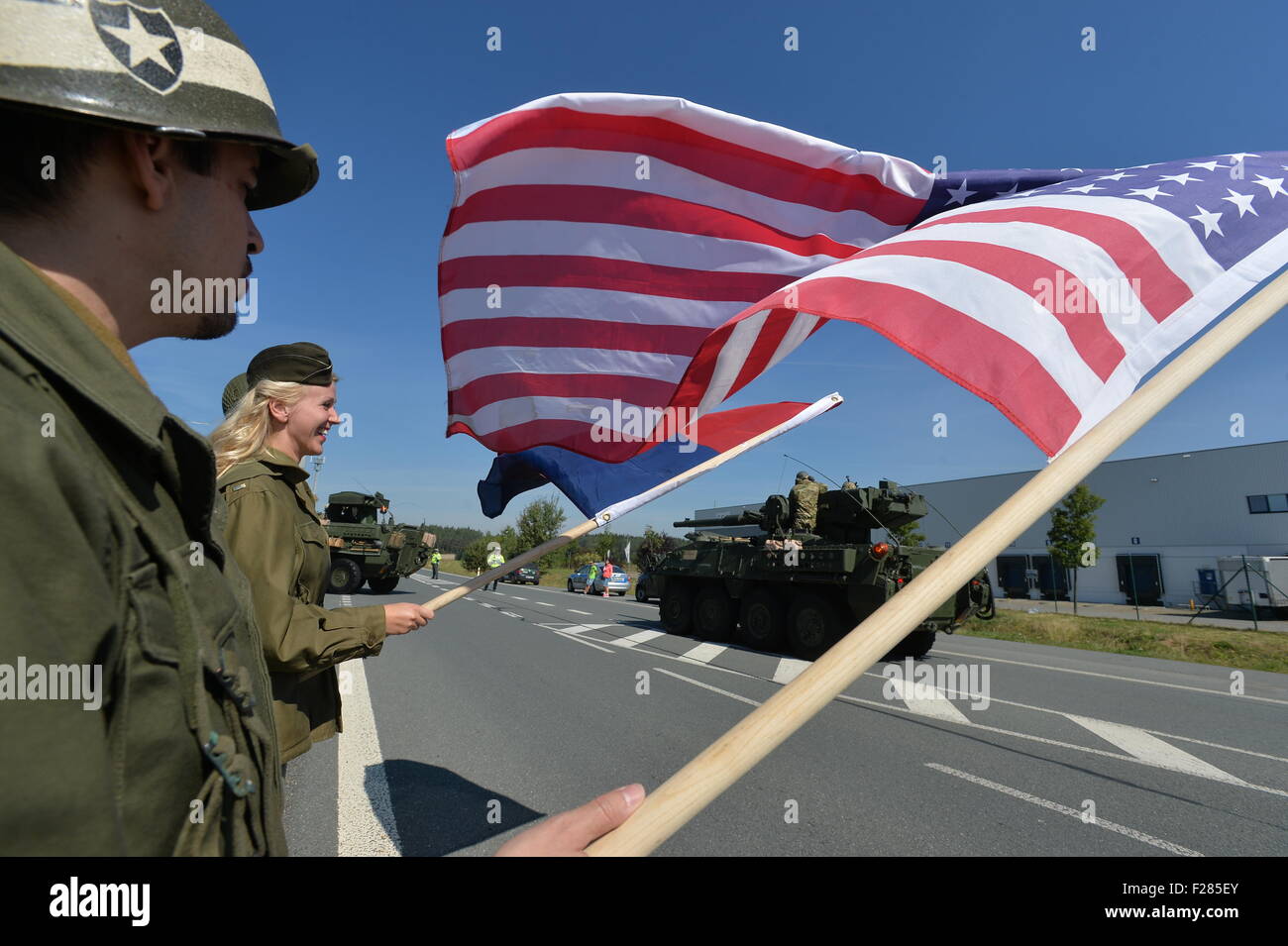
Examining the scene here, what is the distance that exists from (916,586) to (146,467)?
4.10ft

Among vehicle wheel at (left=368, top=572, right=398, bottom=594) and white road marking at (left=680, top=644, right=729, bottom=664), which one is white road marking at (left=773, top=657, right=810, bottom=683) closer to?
white road marking at (left=680, top=644, right=729, bottom=664)

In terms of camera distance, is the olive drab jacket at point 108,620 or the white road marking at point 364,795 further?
the white road marking at point 364,795

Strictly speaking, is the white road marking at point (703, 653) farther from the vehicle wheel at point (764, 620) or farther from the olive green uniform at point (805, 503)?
the olive green uniform at point (805, 503)

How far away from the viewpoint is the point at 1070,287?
93.3 inches

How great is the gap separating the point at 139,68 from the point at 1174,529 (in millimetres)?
40256

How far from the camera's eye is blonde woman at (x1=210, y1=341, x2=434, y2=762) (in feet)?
6.45

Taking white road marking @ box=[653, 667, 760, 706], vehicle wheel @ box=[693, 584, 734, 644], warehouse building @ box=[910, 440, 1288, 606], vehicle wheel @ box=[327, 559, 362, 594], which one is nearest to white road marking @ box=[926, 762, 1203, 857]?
white road marking @ box=[653, 667, 760, 706]

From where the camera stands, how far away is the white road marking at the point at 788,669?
8.50 meters

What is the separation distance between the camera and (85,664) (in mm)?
596

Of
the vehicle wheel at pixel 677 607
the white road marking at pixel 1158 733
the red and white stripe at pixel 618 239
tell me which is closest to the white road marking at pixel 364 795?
the red and white stripe at pixel 618 239

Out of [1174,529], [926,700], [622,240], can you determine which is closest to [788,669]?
[926,700]

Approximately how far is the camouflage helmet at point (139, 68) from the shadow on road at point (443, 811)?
334 cm
